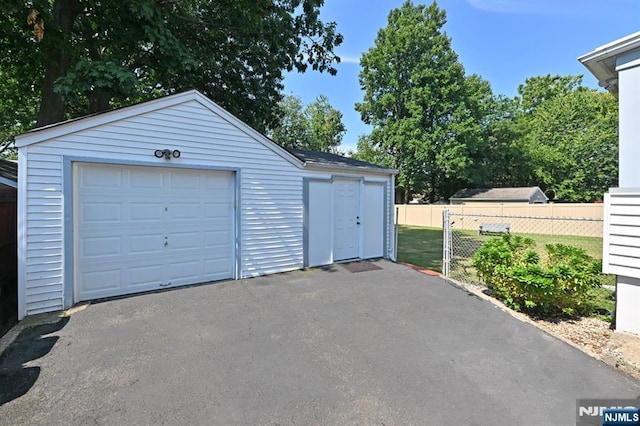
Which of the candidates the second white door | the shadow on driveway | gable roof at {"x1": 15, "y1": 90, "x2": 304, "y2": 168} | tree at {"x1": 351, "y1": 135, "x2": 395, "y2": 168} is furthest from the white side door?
tree at {"x1": 351, "y1": 135, "x2": 395, "y2": 168}

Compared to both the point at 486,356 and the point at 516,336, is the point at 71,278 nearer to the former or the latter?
the point at 486,356

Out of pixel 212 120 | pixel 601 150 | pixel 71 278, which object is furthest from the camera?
pixel 601 150

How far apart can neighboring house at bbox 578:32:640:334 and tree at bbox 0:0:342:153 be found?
7.15 m

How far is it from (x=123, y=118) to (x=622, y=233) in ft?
24.5

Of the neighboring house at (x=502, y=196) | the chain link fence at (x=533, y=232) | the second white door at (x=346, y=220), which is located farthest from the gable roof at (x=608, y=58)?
the neighboring house at (x=502, y=196)

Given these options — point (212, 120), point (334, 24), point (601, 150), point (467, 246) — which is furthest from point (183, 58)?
point (601, 150)

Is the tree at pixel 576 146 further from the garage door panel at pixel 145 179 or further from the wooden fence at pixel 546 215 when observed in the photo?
the garage door panel at pixel 145 179

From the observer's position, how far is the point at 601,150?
27.1 meters

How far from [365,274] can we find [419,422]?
430cm

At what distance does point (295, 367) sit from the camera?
2979 millimetres

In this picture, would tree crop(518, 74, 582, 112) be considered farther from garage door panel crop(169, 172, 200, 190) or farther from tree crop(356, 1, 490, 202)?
garage door panel crop(169, 172, 200, 190)

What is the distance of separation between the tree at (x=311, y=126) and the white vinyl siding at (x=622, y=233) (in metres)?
25.7

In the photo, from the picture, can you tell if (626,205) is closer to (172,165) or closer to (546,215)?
(172,165)

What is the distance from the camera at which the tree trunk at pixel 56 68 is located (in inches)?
279
